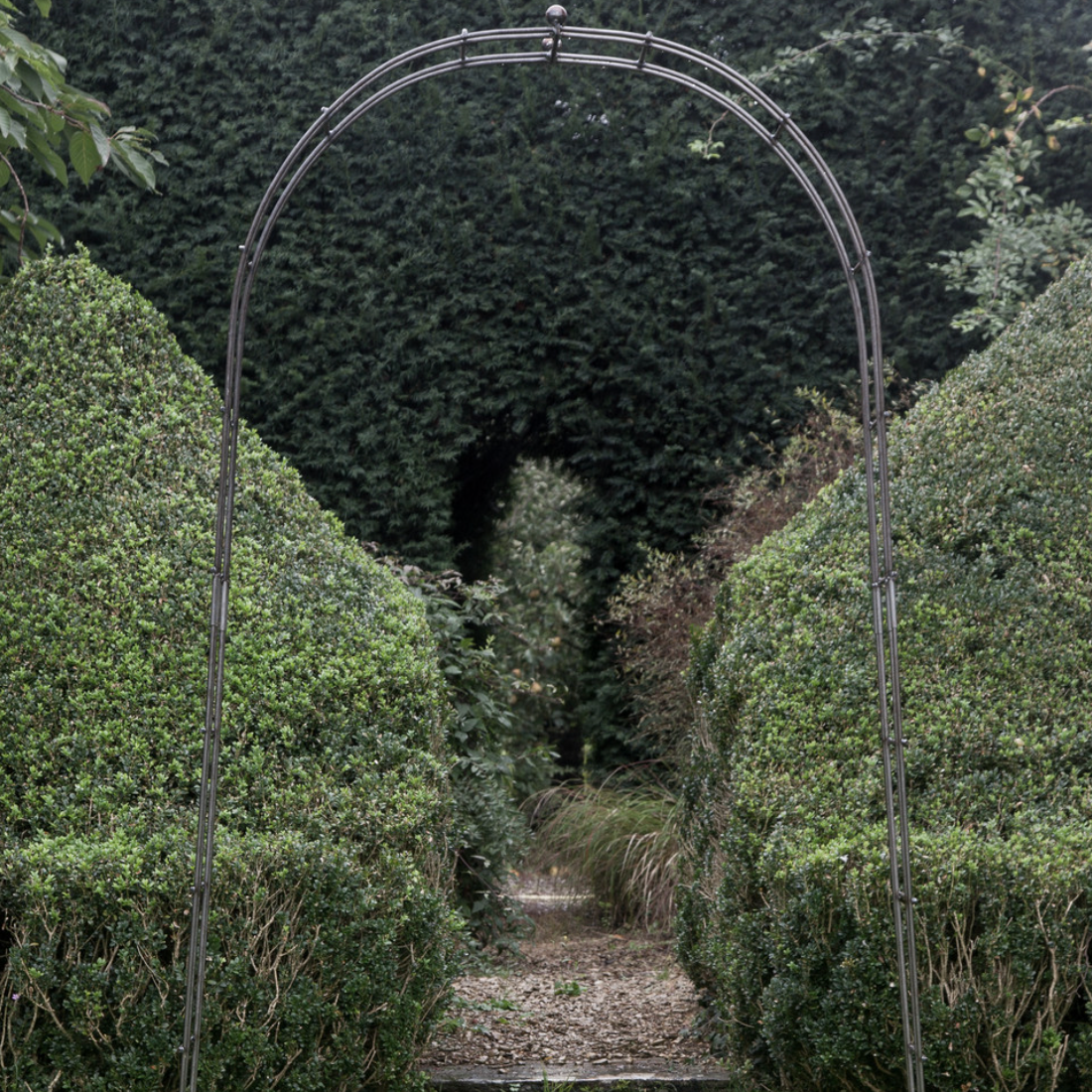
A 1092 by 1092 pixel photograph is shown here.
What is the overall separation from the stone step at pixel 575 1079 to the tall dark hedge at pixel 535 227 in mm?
3796

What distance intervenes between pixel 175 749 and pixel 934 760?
82.6 inches

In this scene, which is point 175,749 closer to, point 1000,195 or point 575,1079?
point 575,1079

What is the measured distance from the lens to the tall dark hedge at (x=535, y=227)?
6949mm

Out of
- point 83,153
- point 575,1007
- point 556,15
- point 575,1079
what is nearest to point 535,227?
point 83,153

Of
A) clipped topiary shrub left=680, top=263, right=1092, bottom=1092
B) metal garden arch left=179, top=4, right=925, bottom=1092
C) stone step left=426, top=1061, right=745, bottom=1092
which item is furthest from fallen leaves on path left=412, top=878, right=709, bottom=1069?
metal garden arch left=179, top=4, right=925, bottom=1092

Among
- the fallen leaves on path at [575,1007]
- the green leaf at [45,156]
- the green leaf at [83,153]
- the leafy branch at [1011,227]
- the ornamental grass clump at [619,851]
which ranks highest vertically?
the leafy branch at [1011,227]

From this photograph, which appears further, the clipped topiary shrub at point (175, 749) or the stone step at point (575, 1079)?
the stone step at point (575, 1079)

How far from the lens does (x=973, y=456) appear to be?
386cm

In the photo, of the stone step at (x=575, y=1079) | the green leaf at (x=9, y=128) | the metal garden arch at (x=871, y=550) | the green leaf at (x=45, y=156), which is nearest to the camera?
the metal garden arch at (x=871, y=550)

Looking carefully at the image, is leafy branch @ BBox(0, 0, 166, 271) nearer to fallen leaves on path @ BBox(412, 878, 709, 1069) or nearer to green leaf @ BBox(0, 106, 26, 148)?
green leaf @ BBox(0, 106, 26, 148)

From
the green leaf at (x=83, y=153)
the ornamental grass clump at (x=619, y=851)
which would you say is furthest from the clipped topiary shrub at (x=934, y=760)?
the green leaf at (x=83, y=153)

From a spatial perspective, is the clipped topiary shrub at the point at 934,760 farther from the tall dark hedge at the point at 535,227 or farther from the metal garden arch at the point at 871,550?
the tall dark hedge at the point at 535,227

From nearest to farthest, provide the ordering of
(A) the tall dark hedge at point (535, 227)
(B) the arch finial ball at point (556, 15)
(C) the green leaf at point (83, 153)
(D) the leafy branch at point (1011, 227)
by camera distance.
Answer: (B) the arch finial ball at point (556, 15) < (C) the green leaf at point (83, 153) < (D) the leafy branch at point (1011, 227) < (A) the tall dark hedge at point (535, 227)

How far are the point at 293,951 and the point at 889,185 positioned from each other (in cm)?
605
